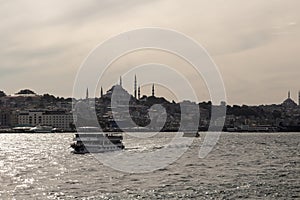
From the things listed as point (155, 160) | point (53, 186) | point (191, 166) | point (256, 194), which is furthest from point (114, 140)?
point (256, 194)

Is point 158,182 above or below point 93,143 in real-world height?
below

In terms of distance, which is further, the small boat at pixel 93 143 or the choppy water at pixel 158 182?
the small boat at pixel 93 143

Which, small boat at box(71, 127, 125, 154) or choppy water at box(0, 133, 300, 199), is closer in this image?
choppy water at box(0, 133, 300, 199)

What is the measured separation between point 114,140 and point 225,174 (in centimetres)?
3901

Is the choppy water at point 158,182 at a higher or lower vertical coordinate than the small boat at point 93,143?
lower

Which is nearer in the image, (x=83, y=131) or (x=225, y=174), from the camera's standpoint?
(x=225, y=174)

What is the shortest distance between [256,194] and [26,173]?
22.5 m

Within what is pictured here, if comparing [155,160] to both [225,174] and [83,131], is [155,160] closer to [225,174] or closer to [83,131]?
[225,174]

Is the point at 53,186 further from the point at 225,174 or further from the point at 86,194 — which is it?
the point at 225,174

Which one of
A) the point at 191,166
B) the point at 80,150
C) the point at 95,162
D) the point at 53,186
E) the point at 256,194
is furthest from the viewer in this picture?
the point at 80,150

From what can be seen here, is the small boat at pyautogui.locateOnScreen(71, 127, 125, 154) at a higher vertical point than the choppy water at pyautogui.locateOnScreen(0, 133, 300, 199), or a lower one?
higher

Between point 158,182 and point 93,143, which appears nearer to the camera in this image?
point 158,182

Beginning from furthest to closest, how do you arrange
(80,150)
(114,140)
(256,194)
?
(114,140)
(80,150)
(256,194)

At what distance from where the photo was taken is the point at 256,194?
35.9 metres
